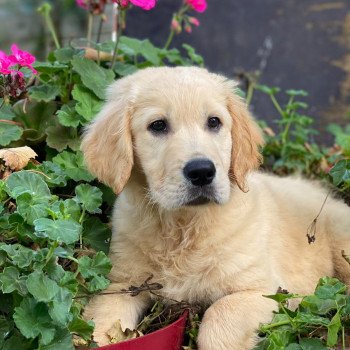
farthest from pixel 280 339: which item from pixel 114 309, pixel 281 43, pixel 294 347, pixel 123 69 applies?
pixel 281 43

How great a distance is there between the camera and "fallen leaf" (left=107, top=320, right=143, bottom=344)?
2.88 meters

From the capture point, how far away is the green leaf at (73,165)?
3449mm

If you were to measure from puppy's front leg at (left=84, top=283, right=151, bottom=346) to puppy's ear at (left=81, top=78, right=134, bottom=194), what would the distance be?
0.45m

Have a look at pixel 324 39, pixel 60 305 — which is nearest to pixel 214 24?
pixel 324 39

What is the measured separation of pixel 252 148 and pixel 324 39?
347 centimetres

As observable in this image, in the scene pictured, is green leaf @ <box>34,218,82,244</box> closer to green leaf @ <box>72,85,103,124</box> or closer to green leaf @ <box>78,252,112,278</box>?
green leaf @ <box>78,252,112,278</box>

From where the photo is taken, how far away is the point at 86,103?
3723 mm

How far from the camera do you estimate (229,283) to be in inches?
121

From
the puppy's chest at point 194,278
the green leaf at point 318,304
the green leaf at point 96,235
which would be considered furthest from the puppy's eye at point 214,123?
the green leaf at point 318,304

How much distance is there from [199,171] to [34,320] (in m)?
0.80

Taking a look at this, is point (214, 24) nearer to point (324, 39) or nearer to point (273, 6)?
point (273, 6)

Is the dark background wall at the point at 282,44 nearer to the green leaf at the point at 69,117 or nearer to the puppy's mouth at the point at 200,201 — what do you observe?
the green leaf at the point at 69,117

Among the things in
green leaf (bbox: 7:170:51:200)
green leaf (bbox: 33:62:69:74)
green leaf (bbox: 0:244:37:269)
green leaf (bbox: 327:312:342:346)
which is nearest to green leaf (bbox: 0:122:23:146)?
green leaf (bbox: 33:62:69:74)

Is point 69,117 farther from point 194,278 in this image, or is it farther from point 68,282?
point 68,282
